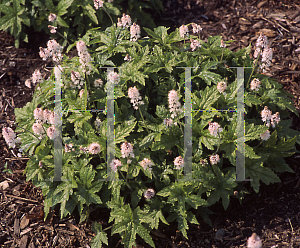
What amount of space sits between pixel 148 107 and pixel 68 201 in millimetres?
1730

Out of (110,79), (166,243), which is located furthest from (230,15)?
(166,243)

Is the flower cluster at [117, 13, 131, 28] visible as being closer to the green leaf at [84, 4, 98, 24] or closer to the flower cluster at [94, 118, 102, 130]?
the green leaf at [84, 4, 98, 24]

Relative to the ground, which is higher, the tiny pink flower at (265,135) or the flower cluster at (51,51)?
the flower cluster at (51,51)

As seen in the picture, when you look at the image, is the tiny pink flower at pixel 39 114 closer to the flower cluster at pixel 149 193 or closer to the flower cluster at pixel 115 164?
the flower cluster at pixel 115 164

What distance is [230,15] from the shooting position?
6.81m

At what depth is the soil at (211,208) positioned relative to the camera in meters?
4.07

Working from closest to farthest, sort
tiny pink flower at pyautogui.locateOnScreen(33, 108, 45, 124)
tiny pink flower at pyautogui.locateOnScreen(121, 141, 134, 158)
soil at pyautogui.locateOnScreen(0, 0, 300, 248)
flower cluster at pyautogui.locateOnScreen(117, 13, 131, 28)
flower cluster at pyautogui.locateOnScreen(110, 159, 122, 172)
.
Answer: tiny pink flower at pyautogui.locateOnScreen(121, 141, 134, 158), flower cluster at pyautogui.locateOnScreen(110, 159, 122, 172), tiny pink flower at pyautogui.locateOnScreen(33, 108, 45, 124), soil at pyautogui.locateOnScreen(0, 0, 300, 248), flower cluster at pyautogui.locateOnScreen(117, 13, 131, 28)

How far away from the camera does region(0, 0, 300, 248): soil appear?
13.4 ft

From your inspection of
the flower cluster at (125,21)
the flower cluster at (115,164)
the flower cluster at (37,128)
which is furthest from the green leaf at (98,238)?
the flower cluster at (125,21)

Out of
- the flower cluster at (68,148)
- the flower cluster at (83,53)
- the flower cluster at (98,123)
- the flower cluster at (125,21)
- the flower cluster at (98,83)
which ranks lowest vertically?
the flower cluster at (68,148)

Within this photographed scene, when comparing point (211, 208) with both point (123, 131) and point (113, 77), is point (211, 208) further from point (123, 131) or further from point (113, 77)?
point (113, 77)

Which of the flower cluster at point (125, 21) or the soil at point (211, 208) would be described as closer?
the soil at point (211, 208)

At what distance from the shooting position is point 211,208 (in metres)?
4.33

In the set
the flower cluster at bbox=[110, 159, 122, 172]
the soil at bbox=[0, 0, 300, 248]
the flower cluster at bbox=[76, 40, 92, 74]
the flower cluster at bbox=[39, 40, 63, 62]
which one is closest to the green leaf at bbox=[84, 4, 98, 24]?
the soil at bbox=[0, 0, 300, 248]
